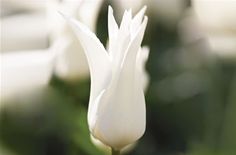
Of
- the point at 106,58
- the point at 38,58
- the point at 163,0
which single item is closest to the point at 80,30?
the point at 106,58

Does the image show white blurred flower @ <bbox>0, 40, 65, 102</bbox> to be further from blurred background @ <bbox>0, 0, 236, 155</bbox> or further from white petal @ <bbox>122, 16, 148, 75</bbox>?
white petal @ <bbox>122, 16, 148, 75</bbox>

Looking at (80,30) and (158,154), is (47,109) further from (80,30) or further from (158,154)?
(80,30)

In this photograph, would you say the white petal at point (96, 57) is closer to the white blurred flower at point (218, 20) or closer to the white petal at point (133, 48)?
the white petal at point (133, 48)

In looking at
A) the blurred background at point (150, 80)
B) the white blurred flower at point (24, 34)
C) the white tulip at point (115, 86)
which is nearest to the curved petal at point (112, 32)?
the white tulip at point (115, 86)

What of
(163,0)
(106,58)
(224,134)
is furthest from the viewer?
(163,0)

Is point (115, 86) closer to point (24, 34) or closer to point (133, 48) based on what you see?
point (133, 48)

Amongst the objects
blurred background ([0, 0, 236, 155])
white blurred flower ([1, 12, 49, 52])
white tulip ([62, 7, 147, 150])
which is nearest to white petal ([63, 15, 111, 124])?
white tulip ([62, 7, 147, 150])
